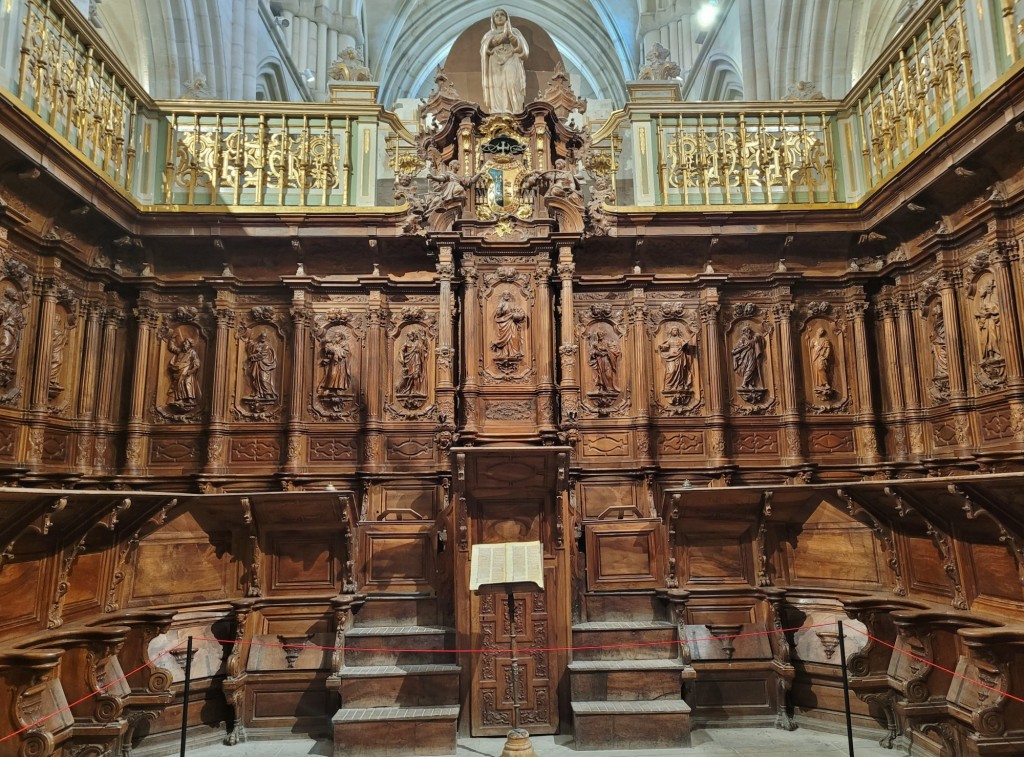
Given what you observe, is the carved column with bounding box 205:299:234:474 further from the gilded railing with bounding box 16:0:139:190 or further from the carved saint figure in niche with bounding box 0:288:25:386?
the carved saint figure in niche with bounding box 0:288:25:386

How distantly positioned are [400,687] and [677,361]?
16.0 ft

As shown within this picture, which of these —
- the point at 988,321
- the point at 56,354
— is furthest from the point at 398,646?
the point at 988,321

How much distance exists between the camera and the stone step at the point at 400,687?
6922mm

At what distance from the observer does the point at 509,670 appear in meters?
7.07

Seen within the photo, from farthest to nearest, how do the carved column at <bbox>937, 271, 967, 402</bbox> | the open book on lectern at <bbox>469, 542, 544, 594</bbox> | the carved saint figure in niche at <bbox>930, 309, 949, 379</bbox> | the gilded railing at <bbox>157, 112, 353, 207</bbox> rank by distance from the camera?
the gilded railing at <bbox>157, 112, 353, 207</bbox> < the carved saint figure in niche at <bbox>930, 309, 949, 379</bbox> < the carved column at <bbox>937, 271, 967, 402</bbox> < the open book on lectern at <bbox>469, 542, 544, 594</bbox>

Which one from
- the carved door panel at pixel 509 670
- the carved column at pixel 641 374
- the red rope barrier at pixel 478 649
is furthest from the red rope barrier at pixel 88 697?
the carved column at pixel 641 374

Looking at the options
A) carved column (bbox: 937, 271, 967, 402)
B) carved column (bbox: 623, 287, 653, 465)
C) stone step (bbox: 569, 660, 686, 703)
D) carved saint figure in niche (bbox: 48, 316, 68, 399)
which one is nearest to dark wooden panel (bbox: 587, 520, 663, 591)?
carved column (bbox: 623, 287, 653, 465)

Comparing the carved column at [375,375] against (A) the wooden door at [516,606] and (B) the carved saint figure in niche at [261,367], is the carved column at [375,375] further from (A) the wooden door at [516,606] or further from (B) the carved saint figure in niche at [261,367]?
(A) the wooden door at [516,606]

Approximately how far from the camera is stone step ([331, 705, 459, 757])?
649 cm

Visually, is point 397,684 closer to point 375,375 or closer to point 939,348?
point 375,375

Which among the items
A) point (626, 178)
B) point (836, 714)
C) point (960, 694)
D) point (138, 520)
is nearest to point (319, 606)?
point (138, 520)

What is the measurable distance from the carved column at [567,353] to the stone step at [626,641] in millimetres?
1967

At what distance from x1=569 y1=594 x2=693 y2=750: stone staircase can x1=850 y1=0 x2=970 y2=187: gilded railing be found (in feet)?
18.4

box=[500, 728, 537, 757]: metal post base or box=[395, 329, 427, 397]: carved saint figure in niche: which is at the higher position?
box=[395, 329, 427, 397]: carved saint figure in niche
